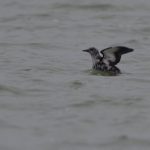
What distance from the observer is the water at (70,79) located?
36.9ft

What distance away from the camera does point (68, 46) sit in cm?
1869

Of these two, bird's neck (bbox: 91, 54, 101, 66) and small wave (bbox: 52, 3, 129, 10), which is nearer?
bird's neck (bbox: 91, 54, 101, 66)

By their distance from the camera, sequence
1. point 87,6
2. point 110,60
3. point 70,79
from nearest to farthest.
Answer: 1. point 70,79
2. point 110,60
3. point 87,6

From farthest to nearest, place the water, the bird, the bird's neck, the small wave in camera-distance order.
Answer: the small wave < the bird's neck < the bird < the water

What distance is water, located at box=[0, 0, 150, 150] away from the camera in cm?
1125

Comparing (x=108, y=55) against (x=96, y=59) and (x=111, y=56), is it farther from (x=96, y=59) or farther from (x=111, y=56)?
(x=96, y=59)

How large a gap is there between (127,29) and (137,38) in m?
1.06

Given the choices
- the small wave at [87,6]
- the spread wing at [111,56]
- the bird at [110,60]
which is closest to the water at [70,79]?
the small wave at [87,6]

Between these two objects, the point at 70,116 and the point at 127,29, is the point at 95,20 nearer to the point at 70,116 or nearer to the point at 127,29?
the point at 127,29

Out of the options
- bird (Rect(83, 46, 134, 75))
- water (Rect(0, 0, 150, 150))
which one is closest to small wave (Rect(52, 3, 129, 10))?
water (Rect(0, 0, 150, 150))

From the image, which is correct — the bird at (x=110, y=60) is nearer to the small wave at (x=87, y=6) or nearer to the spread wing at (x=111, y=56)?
the spread wing at (x=111, y=56)

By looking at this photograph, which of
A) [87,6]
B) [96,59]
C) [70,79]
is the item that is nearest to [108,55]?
[96,59]

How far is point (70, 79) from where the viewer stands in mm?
15008

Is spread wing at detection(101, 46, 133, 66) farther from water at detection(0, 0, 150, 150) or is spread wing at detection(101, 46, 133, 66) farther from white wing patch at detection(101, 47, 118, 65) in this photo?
water at detection(0, 0, 150, 150)
